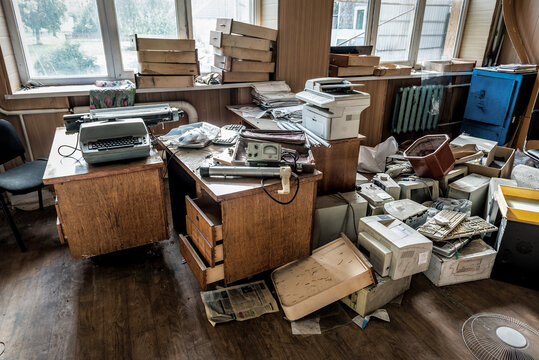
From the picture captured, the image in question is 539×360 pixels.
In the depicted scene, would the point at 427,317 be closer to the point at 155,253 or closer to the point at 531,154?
the point at 155,253

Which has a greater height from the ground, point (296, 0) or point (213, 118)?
point (296, 0)

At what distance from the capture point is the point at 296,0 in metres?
3.46

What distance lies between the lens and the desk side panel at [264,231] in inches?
73.3

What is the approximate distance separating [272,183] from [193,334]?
88 centimetres

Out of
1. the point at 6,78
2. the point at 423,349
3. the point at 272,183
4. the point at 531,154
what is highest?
the point at 6,78

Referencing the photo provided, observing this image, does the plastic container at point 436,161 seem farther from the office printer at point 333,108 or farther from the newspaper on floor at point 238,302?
the newspaper on floor at point 238,302

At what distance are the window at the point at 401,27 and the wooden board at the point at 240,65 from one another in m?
1.19

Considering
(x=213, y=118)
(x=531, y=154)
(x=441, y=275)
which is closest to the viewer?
(x=441, y=275)

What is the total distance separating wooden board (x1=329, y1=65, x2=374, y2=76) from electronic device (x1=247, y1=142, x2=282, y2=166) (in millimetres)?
2335

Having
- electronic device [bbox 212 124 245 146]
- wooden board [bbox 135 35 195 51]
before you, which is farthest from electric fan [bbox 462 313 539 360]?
wooden board [bbox 135 35 195 51]

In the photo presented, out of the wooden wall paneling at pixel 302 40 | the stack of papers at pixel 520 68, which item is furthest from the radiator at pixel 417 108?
the wooden wall paneling at pixel 302 40

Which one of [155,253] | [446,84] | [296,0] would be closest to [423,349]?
[155,253]

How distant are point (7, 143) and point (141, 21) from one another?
156 cm

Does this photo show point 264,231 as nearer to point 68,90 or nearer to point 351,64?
point 68,90
